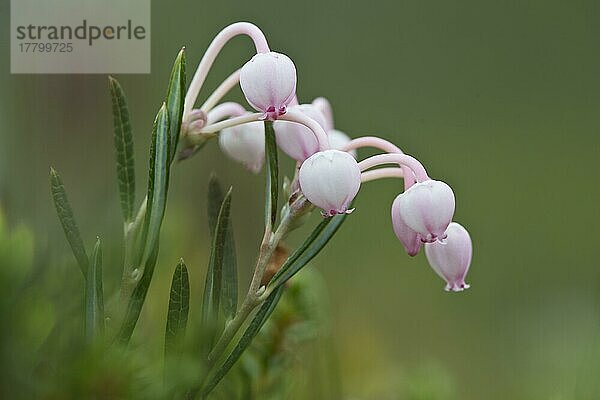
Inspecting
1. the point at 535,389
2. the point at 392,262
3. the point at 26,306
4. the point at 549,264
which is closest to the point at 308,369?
the point at 535,389

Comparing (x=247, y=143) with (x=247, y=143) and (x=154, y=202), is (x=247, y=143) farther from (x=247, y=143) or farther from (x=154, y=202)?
(x=154, y=202)

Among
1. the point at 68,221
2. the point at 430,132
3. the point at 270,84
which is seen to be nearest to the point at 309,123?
the point at 270,84

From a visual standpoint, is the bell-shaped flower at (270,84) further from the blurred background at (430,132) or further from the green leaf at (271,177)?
the blurred background at (430,132)

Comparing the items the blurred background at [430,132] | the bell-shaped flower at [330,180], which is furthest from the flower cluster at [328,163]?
the blurred background at [430,132]

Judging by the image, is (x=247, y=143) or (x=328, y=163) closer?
(x=328, y=163)

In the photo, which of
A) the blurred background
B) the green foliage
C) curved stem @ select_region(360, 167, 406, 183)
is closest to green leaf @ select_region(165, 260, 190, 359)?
the green foliage

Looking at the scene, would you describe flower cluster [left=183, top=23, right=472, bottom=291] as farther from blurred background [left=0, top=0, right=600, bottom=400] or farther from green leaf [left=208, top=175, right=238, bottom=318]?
blurred background [left=0, top=0, right=600, bottom=400]

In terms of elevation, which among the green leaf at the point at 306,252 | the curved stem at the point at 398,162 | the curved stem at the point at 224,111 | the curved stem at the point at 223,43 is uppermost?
the curved stem at the point at 223,43
